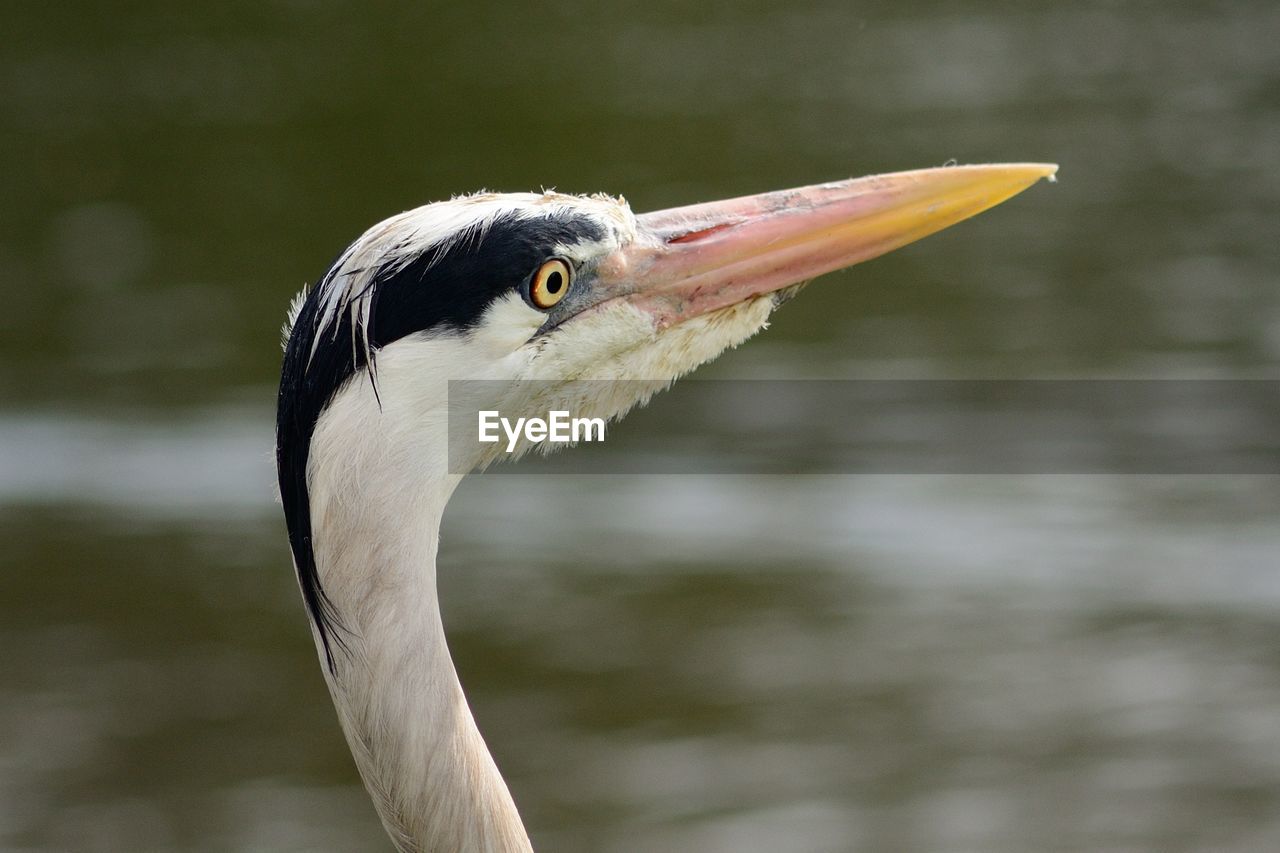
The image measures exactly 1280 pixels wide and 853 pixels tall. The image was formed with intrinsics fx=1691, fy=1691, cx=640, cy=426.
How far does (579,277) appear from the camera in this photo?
3451 mm

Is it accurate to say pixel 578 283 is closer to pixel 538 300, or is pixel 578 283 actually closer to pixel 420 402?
pixel 538 300

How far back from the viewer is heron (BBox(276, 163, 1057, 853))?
3.16m

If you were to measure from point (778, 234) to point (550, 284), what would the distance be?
551mm

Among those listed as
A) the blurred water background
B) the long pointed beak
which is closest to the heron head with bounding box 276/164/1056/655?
the long pointed beak

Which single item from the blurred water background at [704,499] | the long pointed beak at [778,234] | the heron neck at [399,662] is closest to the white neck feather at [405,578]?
the heron neck at [399,662]

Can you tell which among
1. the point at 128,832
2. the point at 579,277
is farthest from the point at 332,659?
the point at 128,832

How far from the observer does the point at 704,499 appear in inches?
329

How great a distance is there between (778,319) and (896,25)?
5.48 m

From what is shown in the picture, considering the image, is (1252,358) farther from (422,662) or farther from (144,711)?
(422,662)

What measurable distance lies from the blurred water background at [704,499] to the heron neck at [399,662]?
296 centimetres

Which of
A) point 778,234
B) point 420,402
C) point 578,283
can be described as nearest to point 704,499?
point 778,234

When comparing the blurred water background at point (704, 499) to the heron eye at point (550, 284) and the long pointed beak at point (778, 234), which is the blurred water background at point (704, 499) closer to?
the long pointed beak at point (778, 234)

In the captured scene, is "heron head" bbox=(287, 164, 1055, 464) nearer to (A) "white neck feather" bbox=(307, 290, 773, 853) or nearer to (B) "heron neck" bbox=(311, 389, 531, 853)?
(A) "white neck feather" bbox=(307, 290, 773, 853)

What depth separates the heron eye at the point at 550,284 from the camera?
335 centimetres
